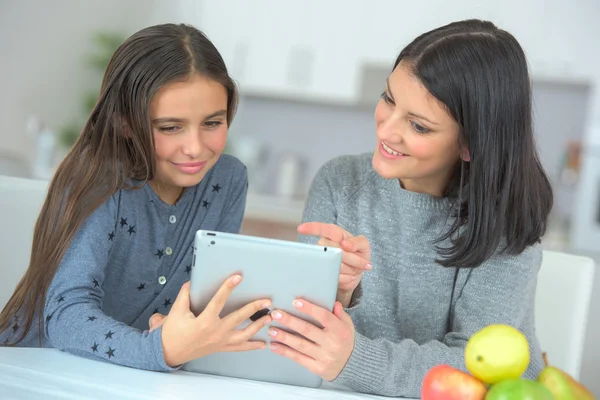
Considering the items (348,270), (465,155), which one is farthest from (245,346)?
(465,155)

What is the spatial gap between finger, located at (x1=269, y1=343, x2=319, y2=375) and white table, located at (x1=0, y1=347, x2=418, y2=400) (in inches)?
1.5

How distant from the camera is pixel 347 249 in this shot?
1257 millimetres

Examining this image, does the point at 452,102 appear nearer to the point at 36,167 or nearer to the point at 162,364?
the point at 162,364

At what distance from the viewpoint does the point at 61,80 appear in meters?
4.93

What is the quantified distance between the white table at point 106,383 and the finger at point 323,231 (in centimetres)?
23

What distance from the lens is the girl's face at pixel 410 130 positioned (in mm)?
1339

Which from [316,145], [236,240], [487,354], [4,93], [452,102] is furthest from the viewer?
[316,145]

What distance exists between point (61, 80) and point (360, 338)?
4182 mm

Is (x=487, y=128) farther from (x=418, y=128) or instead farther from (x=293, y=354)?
(x=293, y=354)

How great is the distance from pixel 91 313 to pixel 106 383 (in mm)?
229

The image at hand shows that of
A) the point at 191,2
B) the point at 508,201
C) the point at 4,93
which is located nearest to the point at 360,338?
the point at 508,201

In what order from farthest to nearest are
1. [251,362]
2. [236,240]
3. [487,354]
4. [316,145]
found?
1. [316,145]
2. [251,362]
3. [236,240]
4. [487,354]

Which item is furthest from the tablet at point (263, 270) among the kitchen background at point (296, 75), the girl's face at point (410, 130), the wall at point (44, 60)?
the wall at point (44, 60)

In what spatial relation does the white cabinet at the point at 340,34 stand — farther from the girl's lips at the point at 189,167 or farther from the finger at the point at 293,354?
the finger at the point at 293,354
